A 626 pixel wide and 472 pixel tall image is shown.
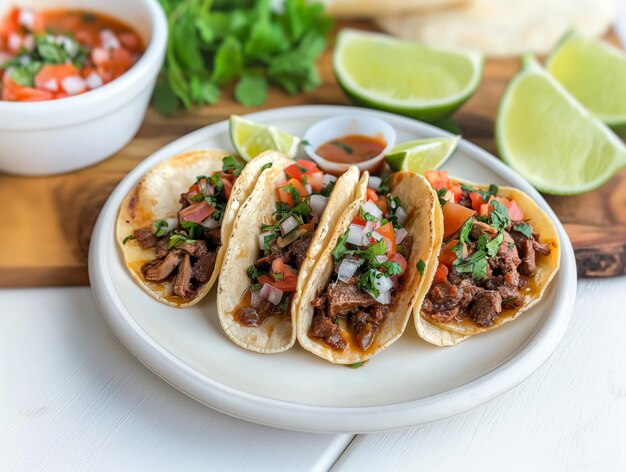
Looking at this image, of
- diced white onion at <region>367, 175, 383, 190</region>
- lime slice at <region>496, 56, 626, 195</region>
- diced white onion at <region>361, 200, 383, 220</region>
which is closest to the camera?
diced white onion at <region>361, 200, 383, 220</region>

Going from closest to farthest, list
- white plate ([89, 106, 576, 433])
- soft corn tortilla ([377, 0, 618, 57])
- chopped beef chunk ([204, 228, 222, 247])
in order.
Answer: white plate ([89, 106, 576, 433]) → chopped beef chunk ([204, 228, 222, 247]) → soft corn tortilla ([377, 0, 618, 57])

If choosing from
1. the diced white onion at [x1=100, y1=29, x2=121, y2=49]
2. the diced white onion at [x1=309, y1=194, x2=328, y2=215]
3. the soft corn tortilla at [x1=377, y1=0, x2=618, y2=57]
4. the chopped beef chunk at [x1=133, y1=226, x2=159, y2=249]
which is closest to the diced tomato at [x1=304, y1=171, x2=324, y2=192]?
the diced white onion at [x1=309, y1=194, x2=328, y2=215]

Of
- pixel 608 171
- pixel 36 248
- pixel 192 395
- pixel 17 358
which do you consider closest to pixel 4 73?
pixel 36 248

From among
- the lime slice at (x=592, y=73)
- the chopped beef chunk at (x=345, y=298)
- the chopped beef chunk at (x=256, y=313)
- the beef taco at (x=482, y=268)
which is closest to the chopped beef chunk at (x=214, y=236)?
the chopped beef chunk at (x=256, y=313)

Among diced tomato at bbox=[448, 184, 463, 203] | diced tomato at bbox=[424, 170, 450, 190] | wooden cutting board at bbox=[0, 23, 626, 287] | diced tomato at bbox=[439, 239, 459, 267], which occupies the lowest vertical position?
wooden cutting board at bbox=[0, 23, 626, 287]

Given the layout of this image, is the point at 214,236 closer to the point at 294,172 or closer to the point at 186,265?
the point at 186,265

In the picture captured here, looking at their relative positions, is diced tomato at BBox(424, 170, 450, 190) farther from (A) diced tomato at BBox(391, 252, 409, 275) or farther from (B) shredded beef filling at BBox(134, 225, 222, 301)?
(B) shredded beef filling at BBox(134, 225, 222, 301)
